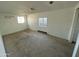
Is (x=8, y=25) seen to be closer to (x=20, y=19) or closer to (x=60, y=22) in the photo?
(x=20, y=19)

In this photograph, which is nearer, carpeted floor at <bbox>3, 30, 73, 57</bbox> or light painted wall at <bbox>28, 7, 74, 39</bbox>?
carpeted floor at <bbox>3, 30, 73, 57</bbox>

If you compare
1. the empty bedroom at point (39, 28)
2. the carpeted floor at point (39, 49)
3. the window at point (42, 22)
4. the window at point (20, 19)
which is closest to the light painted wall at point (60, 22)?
the empty bedroom at point (39, 28)

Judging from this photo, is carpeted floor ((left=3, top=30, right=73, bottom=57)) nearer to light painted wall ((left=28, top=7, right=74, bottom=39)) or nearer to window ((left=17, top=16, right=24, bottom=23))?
light painted wall ((left=28, top=7, right=74, bottom=39))

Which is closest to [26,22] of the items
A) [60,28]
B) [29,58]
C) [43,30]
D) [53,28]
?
[43,30]

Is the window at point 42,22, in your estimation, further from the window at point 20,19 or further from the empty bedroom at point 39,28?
the window at point 20,19

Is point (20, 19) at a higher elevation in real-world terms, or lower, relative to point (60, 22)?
higher

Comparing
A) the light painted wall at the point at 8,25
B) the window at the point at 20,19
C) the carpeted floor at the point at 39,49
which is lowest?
the carpeted floor at the point at 39,49

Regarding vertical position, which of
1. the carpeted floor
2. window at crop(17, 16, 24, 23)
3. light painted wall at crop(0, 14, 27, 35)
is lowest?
the carpeted floor

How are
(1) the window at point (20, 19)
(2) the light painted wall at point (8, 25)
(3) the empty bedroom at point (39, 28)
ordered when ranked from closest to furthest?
1. (3) the empty bedroom at point (39, 28)
2. (2) the light painted wall at point (8, 25)
3. (1) the window at point (20, 19)

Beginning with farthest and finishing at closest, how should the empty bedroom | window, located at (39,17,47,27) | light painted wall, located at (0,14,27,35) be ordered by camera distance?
window, located at (39,17,47,27) < light painted wall, located at (0,14,27,35) < the empty bedroom

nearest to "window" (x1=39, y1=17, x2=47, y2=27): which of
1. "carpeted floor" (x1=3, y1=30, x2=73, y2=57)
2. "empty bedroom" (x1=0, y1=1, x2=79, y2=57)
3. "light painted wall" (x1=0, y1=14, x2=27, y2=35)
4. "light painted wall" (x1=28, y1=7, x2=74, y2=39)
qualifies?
"empty bedroom" (x1=0, y1=1, x2=79, y2=57)

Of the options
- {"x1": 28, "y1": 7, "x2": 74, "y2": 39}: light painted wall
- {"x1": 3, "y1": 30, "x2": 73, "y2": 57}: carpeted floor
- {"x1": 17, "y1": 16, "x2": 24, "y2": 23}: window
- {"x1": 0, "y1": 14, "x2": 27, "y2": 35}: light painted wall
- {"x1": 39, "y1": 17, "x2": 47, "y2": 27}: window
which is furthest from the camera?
{"x1": 17, "y1": 16, "x2": 24, "y2": 23}: window

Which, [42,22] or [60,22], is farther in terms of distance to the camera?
[42,22]

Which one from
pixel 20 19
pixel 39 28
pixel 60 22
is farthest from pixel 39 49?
pixel 20 19
